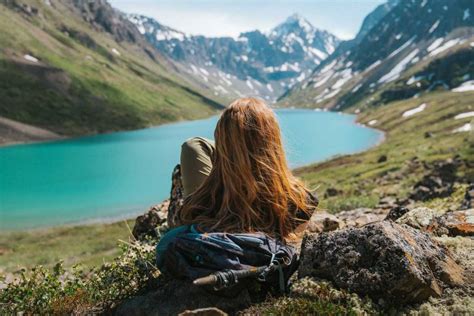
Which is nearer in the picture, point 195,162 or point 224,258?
point 224,258

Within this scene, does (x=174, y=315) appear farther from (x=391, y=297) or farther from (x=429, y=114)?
(x=429, y=114)

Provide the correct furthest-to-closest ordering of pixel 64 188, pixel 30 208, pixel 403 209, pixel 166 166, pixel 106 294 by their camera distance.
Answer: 1. pixel 166 166
2. pixel 64 188
3. pixel 30 208
4. pixel 403 209
5. pixel 106 294

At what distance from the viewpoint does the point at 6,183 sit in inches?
3000

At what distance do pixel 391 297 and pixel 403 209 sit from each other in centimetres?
446

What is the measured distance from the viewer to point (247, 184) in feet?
19.8

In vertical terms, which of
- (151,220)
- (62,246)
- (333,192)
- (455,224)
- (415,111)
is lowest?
(333,192)

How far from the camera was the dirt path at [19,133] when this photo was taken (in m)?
144

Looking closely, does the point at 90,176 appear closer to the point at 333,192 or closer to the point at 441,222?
the point at 333,192

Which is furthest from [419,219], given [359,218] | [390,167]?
[390,167]

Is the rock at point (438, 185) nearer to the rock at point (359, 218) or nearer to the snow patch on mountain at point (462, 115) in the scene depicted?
the rock at point (359, 218)

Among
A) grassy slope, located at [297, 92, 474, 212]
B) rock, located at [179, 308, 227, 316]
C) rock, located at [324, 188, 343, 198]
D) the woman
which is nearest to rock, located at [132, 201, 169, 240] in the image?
grassy slope, located at [297, 92, 474, 212]

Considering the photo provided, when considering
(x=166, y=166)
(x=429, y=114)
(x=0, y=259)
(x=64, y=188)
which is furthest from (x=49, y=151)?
(x=429, y=114)

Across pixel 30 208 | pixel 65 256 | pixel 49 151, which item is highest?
pixel 49 151

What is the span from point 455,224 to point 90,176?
8065cm
